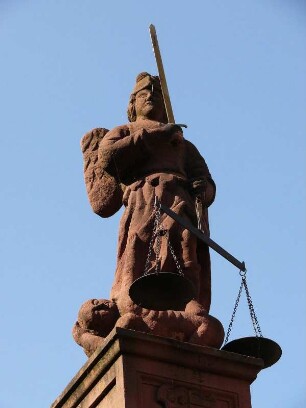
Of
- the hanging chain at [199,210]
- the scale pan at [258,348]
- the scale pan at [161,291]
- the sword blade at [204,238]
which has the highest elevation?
the hanging chain at [199,210]

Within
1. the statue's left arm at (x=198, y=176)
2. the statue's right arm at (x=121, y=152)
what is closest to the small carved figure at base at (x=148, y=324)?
the statue's left arm at (x=198, y=176)

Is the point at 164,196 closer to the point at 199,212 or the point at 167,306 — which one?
the point at 199,212

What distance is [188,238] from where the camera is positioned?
1372 cm

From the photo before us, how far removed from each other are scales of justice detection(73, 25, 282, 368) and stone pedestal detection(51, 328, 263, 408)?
32cm

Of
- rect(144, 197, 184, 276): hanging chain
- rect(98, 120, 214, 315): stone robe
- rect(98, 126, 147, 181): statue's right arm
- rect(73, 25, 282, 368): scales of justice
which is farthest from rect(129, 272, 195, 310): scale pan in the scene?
rect(98, 126, 147, 181): statue's right arm

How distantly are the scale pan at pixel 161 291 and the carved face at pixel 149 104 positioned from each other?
9.86 ft

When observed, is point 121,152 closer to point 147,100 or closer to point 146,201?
point 146,201

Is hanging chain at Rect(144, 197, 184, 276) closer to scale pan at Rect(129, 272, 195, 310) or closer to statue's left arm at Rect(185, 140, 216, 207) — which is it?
statue's left arm at Rect(185, 140, 216, 207)

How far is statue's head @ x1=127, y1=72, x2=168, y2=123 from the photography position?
14.9 metres

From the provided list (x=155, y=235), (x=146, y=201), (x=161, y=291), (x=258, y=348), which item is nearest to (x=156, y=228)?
(x=155, y=235)

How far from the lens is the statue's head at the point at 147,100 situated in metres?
14.9

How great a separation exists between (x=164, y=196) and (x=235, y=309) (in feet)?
5.21

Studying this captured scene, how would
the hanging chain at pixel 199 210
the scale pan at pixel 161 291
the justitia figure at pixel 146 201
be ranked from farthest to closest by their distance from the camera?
the hanging chain at pixel 199 210
the justitia figure at pixel 146 201
the scale pan at pixel 161 291

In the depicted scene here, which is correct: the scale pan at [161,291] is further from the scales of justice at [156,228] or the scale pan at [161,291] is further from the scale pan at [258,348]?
the scale pan at [258,348]
